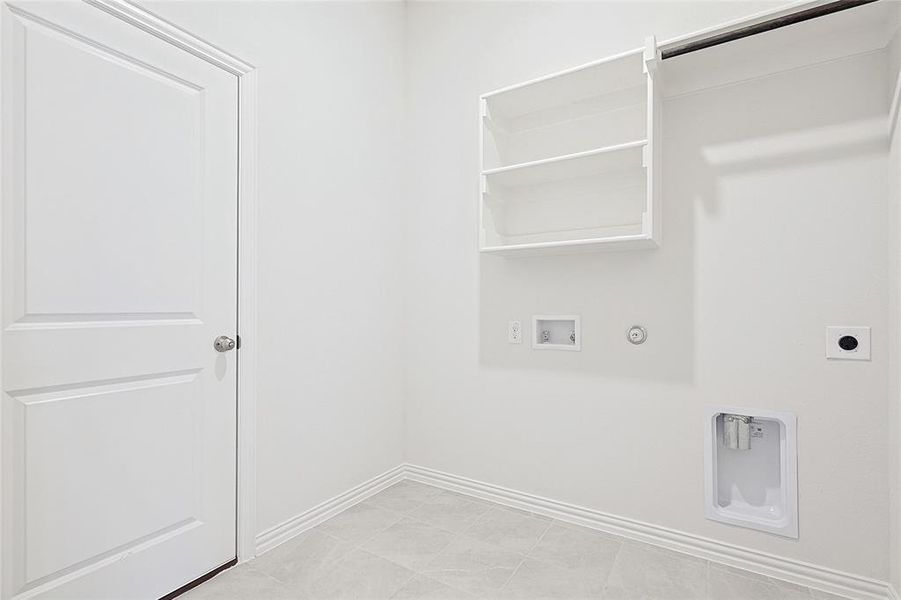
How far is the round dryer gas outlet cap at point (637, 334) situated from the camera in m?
2.02

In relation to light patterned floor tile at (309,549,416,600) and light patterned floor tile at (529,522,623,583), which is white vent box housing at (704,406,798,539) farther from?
light patterned floor tile at (309,549,416,600)

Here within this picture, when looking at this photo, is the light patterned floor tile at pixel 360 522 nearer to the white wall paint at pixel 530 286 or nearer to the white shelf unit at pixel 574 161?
the white wall paint at pixel 530 286

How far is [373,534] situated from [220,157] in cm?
170

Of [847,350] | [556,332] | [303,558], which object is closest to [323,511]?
[303,558]

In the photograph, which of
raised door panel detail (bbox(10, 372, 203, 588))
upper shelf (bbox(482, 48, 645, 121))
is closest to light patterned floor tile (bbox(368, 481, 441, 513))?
raised door panel detail (bbox(10, 372, 203, 588))

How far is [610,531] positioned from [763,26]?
2073 millimetres

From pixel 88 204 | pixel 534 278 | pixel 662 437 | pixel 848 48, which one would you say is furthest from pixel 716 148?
pixel 88 204

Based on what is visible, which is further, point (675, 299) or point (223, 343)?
point (675, 299)

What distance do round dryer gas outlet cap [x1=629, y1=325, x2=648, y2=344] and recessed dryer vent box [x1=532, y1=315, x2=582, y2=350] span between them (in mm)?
234

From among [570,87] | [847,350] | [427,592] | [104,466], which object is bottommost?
[427,592]

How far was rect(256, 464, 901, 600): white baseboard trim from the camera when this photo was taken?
1.65 meters

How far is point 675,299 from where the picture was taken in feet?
6.44

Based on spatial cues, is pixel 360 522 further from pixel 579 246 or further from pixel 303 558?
pixel 579 246

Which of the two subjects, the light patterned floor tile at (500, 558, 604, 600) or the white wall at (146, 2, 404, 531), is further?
the white wall at (146, 2, 404, 531)
